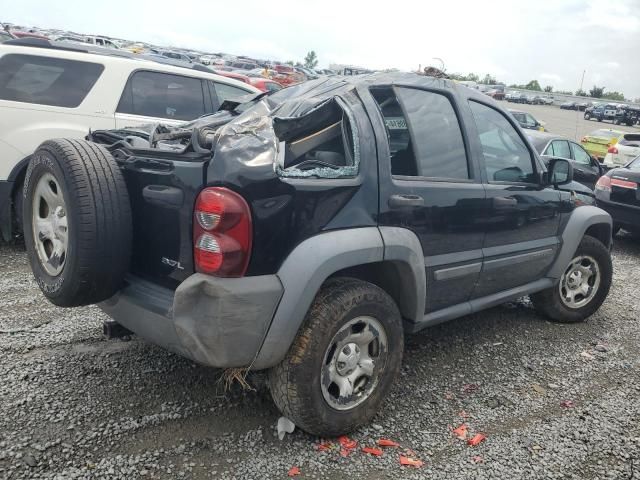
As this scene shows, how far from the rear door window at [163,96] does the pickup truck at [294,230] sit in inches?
106

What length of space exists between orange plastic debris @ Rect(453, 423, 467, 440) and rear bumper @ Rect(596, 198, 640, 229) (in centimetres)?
581

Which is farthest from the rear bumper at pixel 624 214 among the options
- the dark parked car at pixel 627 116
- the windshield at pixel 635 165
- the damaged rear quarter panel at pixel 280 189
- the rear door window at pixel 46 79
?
the dark parked car at pixel 627 116

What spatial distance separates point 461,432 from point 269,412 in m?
1.07

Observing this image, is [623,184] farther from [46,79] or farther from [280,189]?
[46,79]

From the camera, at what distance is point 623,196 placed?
7.78 m

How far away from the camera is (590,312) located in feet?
16.1

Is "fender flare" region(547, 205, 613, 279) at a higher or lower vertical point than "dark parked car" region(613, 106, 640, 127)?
lower

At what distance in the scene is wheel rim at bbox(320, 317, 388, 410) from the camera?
2820 mm

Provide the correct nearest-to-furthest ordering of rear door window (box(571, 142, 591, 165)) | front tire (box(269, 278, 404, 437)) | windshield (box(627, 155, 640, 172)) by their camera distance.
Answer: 1. front tire (box(269, 278, 404, 437))
2. windshield (box(627, 155, 640, 172))
3. rear door window (box(571, 142, 591, 165))

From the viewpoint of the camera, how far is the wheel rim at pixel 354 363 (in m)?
2.82

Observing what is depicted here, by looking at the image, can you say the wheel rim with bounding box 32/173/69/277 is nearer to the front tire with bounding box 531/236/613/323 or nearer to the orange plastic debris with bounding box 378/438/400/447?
the orange plastic debris with bounding box 378/438/400/447

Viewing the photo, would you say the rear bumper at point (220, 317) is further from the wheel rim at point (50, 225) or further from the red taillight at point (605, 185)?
the red taillight at point (605, 185)

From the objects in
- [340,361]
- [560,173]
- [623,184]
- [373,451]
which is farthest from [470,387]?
[623,184]

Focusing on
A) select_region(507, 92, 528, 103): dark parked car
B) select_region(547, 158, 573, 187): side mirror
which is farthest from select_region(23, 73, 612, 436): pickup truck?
select_region(507, 92, 528, 103): dark parked car
